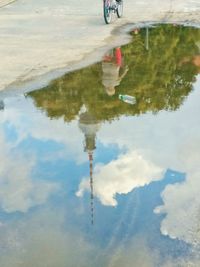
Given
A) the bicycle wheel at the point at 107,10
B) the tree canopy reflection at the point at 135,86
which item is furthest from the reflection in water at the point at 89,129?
the bicycle wheel at the point at 107,10

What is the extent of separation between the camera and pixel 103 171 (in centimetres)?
662

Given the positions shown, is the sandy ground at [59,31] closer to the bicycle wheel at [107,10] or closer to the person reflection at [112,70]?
the bicycle wheel at [107,10]

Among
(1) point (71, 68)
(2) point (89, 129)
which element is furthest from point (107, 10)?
(2) point (89, 129)

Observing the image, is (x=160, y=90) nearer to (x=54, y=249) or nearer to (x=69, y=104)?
(x=69, y=104)

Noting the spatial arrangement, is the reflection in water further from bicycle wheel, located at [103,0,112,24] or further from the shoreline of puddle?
bicycle wheel, located at [103,0,112,24]

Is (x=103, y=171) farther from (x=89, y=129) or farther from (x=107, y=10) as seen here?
(x=107, y=10)

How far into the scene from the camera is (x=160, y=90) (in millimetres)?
9992

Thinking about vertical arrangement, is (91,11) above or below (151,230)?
below

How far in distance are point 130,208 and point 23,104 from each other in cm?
436

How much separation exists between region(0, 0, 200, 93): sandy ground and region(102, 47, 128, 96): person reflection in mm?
391

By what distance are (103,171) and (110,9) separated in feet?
40.5

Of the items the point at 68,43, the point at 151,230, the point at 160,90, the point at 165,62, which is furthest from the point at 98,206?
the point at 68,43

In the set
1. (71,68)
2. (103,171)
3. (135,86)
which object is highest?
(103,171)

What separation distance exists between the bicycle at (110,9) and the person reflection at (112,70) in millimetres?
4281
